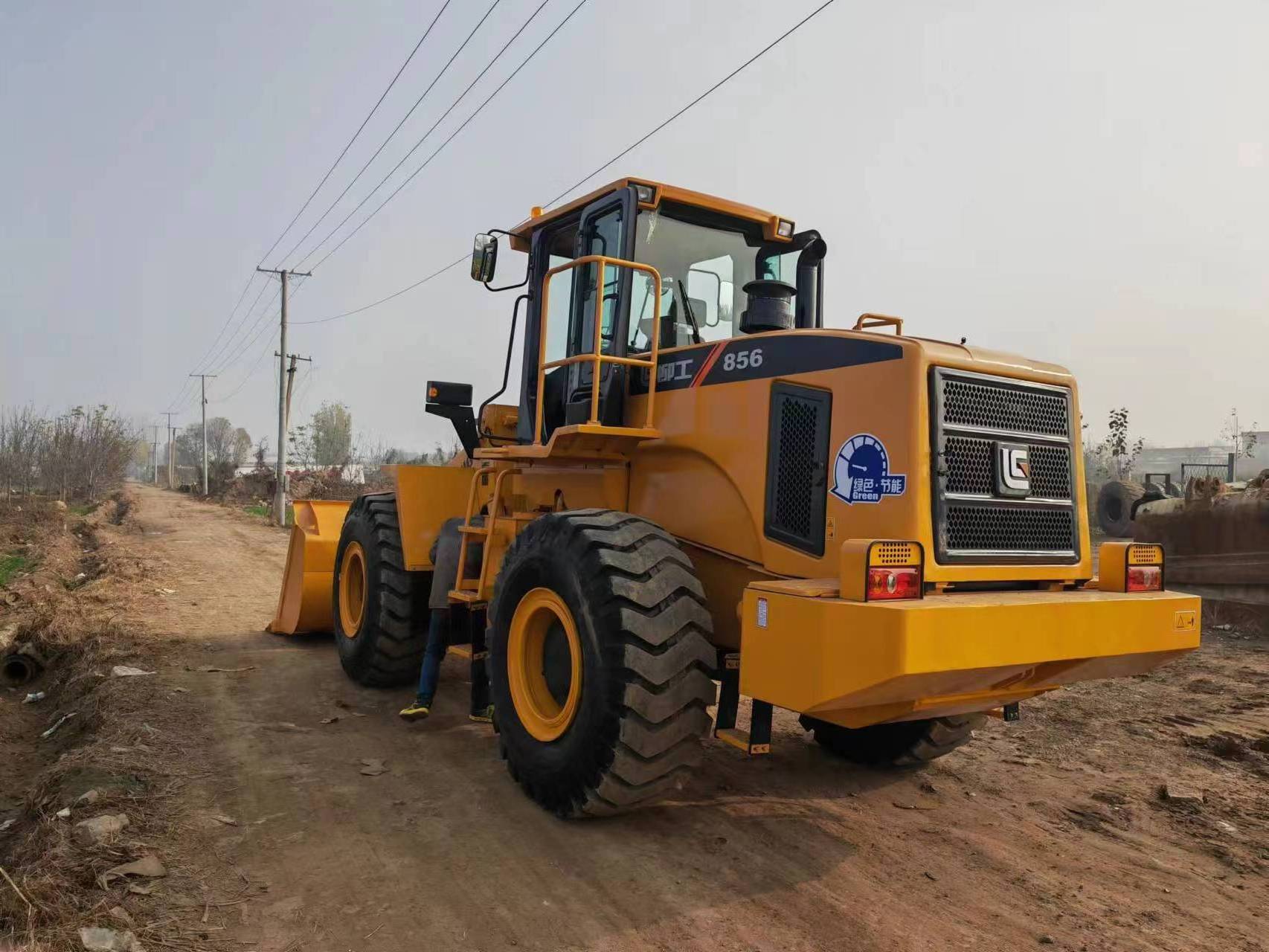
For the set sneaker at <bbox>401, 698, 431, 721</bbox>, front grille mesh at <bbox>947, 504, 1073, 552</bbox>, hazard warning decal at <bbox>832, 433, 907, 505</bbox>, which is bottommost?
sneaker at <bbox>401, 698, 431, 721</bbox>

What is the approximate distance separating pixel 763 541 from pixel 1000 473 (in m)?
1.07

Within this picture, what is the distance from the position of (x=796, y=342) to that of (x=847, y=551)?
1.19 meters

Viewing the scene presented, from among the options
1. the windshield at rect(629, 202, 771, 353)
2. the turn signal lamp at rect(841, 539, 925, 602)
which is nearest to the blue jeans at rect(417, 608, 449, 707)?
the windshield at rect(629, 202, 771, 353)

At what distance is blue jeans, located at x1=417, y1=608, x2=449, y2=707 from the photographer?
19.6ft

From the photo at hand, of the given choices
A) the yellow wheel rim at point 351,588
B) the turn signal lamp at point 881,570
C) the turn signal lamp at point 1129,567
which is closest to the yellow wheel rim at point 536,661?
the turn signal lamp at point 881,570

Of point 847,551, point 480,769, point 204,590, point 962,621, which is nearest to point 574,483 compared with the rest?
point 480,769

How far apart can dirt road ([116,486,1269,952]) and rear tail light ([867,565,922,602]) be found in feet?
4.09

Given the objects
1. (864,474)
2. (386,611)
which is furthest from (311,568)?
(864,474)

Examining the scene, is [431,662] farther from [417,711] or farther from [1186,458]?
[1186,458]

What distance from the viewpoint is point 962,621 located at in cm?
321

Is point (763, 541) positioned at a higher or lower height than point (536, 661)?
higher

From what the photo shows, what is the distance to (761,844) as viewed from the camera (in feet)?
13.4

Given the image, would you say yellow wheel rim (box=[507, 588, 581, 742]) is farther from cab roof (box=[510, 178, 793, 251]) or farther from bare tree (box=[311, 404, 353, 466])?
bare tree (box=[311, 404, 353, 466])

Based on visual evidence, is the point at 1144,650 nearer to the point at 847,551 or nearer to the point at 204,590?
the point at 847,551
